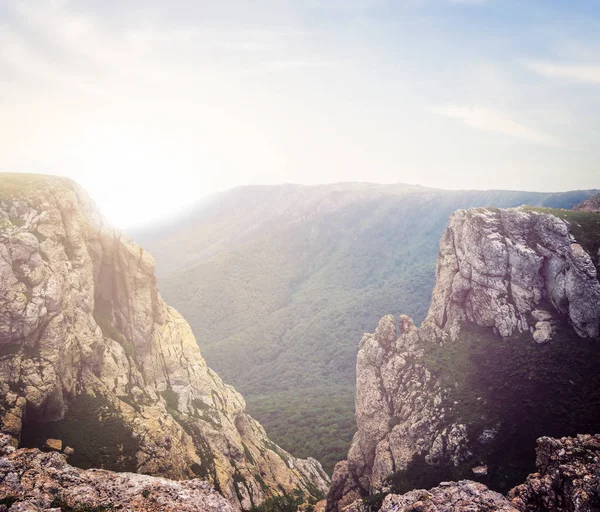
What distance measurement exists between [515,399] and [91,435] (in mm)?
53574

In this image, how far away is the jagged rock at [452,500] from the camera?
3595cm

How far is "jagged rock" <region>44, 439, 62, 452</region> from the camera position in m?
35.5

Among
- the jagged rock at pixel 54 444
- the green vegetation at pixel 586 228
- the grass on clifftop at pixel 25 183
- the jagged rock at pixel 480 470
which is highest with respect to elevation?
the grass on clifftop at pixel 25 183

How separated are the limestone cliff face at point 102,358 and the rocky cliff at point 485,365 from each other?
22.6 meters

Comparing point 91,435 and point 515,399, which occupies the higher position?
point 91,435

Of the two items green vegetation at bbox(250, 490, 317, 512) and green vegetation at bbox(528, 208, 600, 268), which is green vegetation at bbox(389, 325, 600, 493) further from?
green vegetation at bbox(250, 490, 317, 512)

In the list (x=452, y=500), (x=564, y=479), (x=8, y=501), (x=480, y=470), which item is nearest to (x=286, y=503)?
(x=452, y=500)

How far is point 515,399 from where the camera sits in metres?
48.6

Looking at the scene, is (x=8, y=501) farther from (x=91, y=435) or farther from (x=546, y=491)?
(x=546, y=491)

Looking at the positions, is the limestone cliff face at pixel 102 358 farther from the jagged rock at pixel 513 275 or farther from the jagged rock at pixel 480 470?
the jagged rock at pixel 513 275

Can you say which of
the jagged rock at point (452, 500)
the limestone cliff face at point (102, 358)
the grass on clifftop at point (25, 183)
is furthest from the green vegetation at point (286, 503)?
the grass on clifftop at point (25, 183)

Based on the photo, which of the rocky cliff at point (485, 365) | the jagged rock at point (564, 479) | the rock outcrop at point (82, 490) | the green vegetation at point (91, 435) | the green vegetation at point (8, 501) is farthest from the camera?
the rocky cliff at point (485, 365)

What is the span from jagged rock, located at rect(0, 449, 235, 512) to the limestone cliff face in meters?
4.21

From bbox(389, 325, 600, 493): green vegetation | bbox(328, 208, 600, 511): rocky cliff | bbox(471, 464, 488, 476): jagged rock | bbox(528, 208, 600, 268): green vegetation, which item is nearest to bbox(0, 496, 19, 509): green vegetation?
bbox(389, 325, 600, 493): green vegetation
